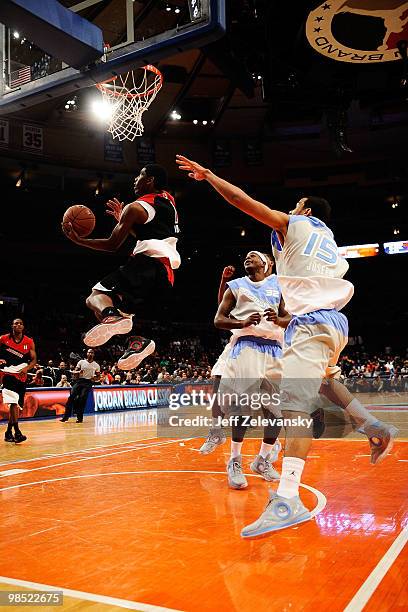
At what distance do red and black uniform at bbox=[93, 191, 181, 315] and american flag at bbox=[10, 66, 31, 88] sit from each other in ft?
5.48

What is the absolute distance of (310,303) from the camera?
3316 millimetres

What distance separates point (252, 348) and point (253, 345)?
0.03 meters

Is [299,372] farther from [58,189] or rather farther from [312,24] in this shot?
[58,189]

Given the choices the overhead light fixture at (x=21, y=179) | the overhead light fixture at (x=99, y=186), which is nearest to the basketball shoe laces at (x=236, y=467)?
the overhead light fixture at (x=21, y=179)

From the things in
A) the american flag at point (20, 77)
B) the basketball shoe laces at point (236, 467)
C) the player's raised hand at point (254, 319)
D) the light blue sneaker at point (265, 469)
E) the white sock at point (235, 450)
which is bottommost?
the light blue sneaker at point (265, 469)

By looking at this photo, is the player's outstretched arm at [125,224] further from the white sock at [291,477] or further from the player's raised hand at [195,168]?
the white sock at [291,477]

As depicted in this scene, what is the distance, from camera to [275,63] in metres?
13.8

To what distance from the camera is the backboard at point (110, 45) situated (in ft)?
13.4

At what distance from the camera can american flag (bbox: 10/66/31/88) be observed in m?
4.61

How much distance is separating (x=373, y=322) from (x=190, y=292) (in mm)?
10898

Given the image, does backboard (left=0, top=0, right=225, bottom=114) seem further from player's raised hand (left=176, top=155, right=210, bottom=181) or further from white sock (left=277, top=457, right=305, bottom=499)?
white sock (left=277, top=457, right=305, bottom=499)

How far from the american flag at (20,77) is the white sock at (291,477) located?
12.7 feet

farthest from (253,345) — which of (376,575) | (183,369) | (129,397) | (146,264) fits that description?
(183,369)

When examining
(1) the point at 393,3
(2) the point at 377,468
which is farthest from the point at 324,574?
(1) the point at 393,3
